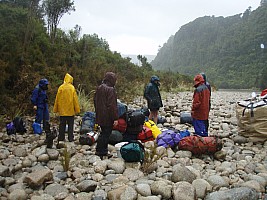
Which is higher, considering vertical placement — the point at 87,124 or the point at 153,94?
the point at 153,94

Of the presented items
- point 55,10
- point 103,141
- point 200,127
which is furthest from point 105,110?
point 55,10

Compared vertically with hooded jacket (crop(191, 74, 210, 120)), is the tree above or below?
above

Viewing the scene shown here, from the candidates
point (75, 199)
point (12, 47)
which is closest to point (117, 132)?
point (75, 199)

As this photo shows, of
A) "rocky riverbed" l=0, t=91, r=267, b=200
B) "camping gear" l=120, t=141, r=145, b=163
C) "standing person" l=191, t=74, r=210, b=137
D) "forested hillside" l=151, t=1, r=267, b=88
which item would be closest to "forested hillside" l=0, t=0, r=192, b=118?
"rocky riverbed" l=0, t=91, r=267, b=200

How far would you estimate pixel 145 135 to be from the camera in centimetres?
606

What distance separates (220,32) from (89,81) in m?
95.6

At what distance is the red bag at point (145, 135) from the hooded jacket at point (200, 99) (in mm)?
1144

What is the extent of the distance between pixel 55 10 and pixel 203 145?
510 inches

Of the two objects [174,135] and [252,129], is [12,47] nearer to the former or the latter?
[174,135]

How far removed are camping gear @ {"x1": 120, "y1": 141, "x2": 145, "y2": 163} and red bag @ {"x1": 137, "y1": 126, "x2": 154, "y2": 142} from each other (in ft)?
4.41

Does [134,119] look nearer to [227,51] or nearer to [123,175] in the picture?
[123,175]

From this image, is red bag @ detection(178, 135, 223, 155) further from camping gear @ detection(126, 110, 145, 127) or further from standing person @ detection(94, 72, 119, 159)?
standing person @ detection(94, 72, 119, 159)

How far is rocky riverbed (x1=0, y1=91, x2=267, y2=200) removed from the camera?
11.7ft

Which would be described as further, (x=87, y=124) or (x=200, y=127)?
(x=87, y=124)
